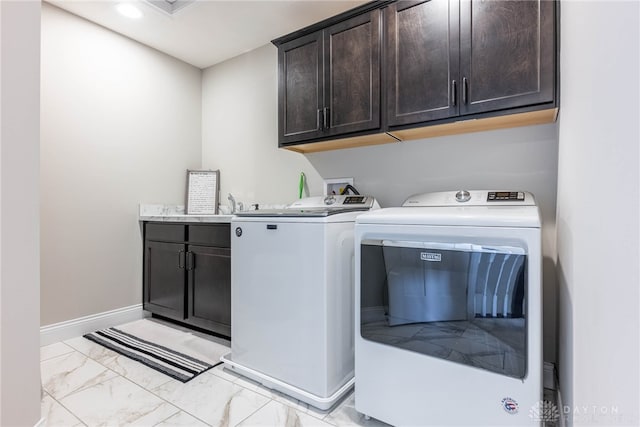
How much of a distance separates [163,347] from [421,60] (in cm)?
244

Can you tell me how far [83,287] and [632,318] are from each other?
3.05 meters

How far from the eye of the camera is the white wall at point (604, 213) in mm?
528

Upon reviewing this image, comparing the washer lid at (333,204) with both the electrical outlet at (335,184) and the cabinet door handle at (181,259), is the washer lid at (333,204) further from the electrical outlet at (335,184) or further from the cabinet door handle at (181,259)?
the cabinet door handle at (181,259)

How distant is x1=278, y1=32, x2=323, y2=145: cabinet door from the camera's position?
208 centimetres

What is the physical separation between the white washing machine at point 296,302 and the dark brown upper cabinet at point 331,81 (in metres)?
0.62

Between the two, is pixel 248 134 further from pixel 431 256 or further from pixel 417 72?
pixel 431 256

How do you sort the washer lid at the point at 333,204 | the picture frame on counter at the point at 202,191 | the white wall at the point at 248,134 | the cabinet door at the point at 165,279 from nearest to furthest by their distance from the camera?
the washer lid at the point at 333,204 → the cabinet door at the point at 165,279 → the white wall at the point at 248,134 → the picture frame on counter at the point at 202,191

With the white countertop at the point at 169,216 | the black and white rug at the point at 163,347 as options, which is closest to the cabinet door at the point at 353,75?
the white countertop at the point at 169,216

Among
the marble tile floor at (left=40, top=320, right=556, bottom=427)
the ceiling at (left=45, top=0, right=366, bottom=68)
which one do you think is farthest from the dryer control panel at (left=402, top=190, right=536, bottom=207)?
the ceiling at (left=45, top=0, right=366, bottom=68)

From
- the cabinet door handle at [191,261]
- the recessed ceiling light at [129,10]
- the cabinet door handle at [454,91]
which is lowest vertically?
the cabinet door handle at [191,261]

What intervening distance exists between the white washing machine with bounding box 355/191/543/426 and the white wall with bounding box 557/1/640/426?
0.48 feet

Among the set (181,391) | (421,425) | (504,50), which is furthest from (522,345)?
(181,391)

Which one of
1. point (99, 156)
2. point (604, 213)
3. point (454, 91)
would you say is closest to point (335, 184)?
point (454, 91)

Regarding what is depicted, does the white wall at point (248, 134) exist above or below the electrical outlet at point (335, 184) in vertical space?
above
